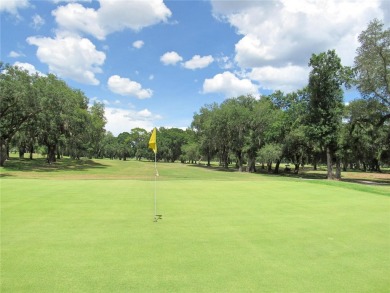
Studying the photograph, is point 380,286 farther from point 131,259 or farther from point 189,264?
point 131,259

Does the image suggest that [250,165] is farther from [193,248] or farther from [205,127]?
[193,248]

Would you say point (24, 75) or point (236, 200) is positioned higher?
point (24, 75)

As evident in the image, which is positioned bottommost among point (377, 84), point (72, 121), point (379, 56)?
point (72, 121)

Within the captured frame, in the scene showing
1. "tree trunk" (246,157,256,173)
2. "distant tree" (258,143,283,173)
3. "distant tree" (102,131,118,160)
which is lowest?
"tree trunk" (246,157,256,173)

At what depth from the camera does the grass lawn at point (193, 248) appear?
5473mm

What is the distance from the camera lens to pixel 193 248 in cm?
729

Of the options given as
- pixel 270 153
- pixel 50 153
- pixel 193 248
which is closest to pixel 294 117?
pixel 270 153

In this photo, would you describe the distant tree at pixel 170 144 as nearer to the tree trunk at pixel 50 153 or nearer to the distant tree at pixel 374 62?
the tree trunk at pixel 50 153

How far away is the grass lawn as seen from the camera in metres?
5.47

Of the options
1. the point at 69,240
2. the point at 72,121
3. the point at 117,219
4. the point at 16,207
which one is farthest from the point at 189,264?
the point at 72,121

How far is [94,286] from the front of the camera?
206 inches

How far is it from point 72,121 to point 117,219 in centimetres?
5232

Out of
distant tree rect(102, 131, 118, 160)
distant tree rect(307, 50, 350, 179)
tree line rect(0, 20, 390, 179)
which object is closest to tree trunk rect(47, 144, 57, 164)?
tree line rect(0, 20, 390, 179)

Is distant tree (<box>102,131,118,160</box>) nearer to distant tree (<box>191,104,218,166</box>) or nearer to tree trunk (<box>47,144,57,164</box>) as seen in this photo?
distant tree (<box>191,104,218,166</box>)
